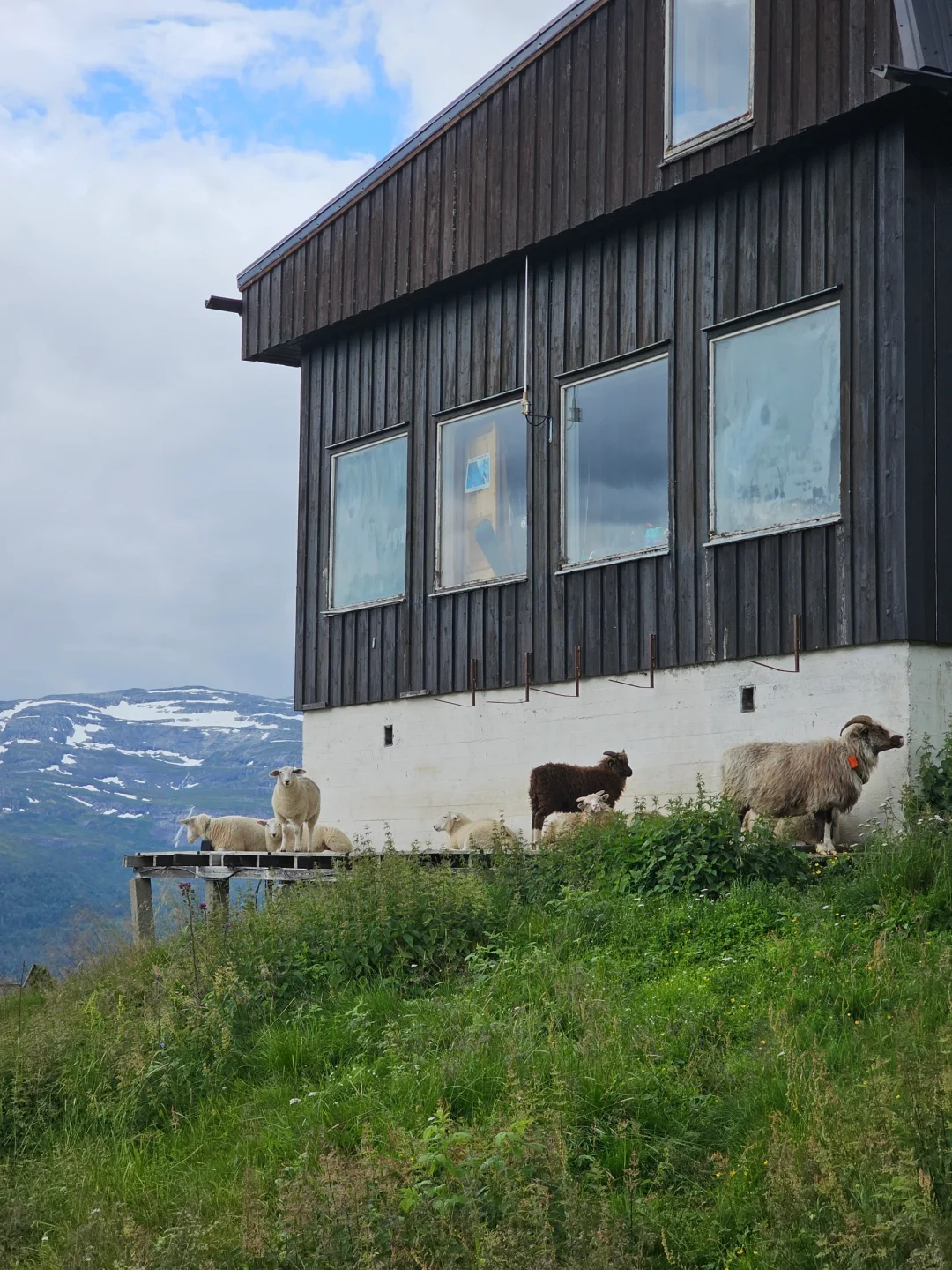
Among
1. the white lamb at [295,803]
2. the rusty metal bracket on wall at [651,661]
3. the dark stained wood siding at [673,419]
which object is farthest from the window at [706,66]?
the white lamb at [295,803]

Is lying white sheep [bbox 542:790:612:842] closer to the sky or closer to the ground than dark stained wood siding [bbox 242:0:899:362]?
closer to the ground

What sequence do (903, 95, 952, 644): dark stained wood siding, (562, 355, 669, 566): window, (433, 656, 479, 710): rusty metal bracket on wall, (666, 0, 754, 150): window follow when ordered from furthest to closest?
(433, 656, 479, 710): rusty metal bracket on wall → (562, 355, 669, 566): window → (666, 0, 754, 150): window → (903, 95, 952, 644): dark stained wood siding

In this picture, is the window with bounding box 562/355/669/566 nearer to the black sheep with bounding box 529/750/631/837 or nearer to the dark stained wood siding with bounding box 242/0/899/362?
the dark stained wood siding with bounding box 242/0/899/362

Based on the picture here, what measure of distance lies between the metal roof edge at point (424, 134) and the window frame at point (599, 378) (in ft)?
11.7

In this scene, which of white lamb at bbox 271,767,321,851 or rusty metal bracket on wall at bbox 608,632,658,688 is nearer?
rusty metal bracket on wall at bbox 608,632,658,688

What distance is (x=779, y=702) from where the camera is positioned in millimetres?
13164

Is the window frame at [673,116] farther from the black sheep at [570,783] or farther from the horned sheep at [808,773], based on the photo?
the black sheep at [570,783]

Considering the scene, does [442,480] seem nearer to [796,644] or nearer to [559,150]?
[559,150]

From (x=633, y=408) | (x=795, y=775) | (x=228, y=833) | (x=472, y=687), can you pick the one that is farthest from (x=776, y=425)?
(x=228, y=833)

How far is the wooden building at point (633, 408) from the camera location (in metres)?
12.5

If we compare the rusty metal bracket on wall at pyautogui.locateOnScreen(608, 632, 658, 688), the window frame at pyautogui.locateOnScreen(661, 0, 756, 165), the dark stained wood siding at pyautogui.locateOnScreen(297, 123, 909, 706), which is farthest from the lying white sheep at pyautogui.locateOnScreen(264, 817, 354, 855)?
the window frame at pyautogui.locateOnScreen(661, 0, 756, 165)

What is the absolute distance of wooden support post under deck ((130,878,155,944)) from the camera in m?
16.4

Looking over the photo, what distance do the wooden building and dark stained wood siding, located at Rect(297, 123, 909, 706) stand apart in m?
0.03

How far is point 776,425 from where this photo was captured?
44.2 feet
